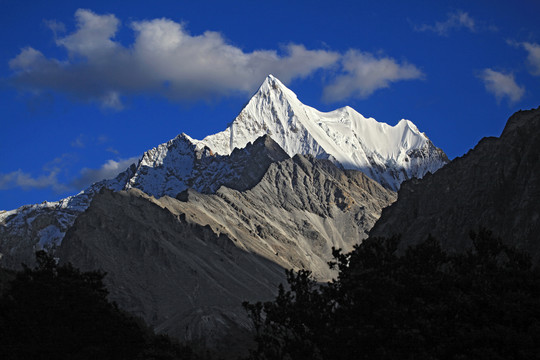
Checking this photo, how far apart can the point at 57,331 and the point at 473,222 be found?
403 feet

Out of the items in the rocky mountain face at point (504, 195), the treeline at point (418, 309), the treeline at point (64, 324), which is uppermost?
the rocky mountain face at point (504, 195)

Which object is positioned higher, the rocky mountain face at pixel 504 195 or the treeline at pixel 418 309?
the rocky mountain face at pixel 504 195

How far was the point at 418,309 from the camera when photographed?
2398 inches

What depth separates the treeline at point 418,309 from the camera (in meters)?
56.1

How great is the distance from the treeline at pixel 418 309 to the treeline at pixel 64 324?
1131 centimetres

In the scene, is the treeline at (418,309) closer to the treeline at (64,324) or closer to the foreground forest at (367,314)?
the foreground forest at (367,314)

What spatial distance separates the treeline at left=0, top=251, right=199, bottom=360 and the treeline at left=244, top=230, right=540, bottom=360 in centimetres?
1131

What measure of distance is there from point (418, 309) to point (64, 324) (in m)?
29.0

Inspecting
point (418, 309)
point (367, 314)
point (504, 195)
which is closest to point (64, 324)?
point (367, 314)

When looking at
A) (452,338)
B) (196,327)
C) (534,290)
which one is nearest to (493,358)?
(452,338)

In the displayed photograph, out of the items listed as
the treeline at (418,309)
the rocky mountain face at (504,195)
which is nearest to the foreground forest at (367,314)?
the treeline at (418,309)

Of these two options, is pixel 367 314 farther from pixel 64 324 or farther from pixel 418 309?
A: pixel 64 324

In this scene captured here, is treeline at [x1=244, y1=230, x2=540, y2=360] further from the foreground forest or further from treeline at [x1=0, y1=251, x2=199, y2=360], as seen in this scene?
treeline at [x1=0, y1=251, x2=199, y2=360]

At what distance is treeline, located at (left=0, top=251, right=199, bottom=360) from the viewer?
6975 cm
